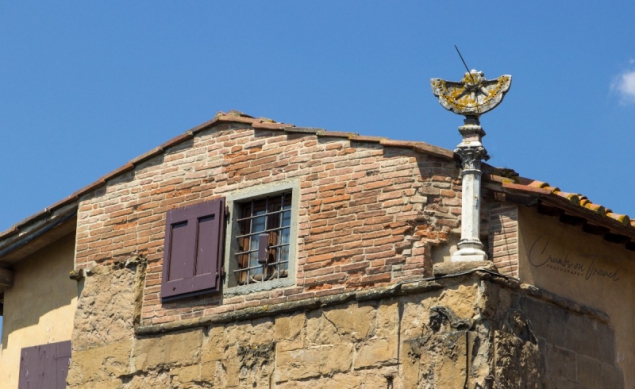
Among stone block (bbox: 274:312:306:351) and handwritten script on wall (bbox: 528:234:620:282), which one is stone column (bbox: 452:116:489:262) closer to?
handwritten script on wall (bbox: 528:234:620:282)

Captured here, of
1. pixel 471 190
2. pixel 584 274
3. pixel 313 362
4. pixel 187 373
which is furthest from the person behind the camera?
pixel 187 373

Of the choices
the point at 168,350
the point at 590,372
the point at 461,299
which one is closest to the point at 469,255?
the point at 461,299

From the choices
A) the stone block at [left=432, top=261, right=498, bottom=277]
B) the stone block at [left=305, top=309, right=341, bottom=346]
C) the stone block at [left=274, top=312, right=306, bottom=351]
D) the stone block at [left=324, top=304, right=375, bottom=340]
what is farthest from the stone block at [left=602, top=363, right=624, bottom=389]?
the stone block at [left=274, top=312, right=306, bottom=351]

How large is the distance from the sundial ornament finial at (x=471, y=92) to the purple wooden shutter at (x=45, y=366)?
558cm

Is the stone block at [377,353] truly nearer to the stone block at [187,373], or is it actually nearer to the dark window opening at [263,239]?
the dark window opening at [263,239]

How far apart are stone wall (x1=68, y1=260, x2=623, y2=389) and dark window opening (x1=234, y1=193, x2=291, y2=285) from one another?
458 millimetres

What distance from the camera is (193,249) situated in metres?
14.0

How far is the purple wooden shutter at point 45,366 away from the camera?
15.2 m

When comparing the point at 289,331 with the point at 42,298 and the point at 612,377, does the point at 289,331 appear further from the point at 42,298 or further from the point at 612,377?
the point at 42,298

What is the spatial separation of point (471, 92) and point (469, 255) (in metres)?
1.64

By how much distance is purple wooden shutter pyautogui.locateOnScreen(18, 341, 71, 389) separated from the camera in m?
15.2

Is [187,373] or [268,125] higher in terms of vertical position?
[268,125]

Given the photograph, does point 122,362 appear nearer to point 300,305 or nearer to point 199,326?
point 199,326

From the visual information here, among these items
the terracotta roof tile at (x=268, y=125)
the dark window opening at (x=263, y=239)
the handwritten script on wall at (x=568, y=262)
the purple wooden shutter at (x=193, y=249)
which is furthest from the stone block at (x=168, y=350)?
the handwritten script on wall at (x=568, y=262)
